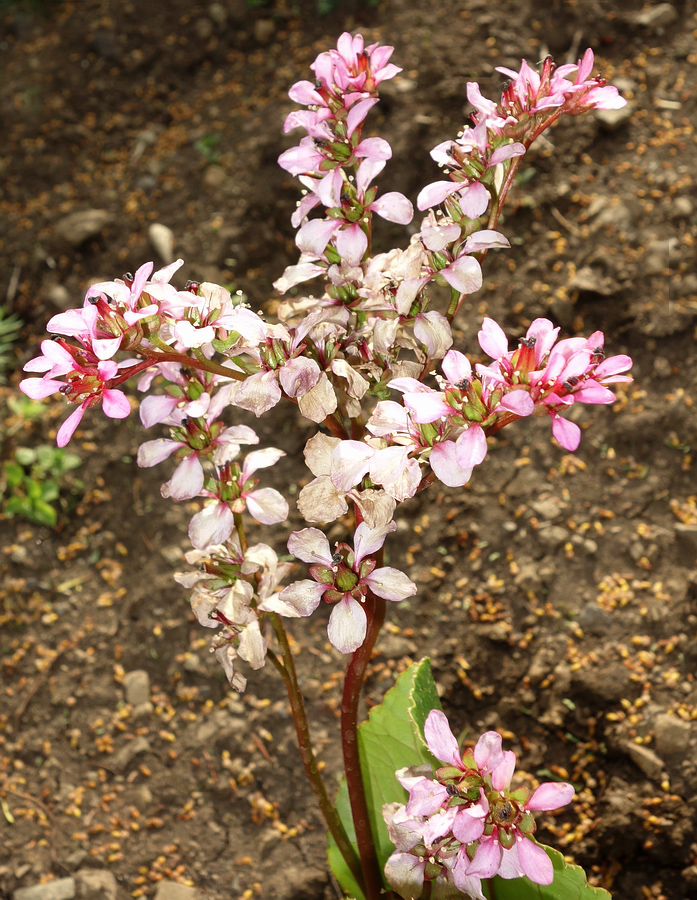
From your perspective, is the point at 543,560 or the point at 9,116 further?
Answer: the point at 9,116

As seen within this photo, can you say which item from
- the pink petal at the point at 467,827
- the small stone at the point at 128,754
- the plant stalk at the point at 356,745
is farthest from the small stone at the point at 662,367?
the small stone at the point at 128,754

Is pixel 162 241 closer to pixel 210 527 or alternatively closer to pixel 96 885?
pixel 210 527

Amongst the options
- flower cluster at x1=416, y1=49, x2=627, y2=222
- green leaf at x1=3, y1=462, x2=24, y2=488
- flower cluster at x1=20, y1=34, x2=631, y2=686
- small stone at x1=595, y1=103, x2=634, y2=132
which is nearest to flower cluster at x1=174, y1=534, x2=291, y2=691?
flower cluster at x1=20, y1=34, x2=631, y2=686

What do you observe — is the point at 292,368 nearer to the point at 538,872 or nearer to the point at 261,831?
the point at 538,872

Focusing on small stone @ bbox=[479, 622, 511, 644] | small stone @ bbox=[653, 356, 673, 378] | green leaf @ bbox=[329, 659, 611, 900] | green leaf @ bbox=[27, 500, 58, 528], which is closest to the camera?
green leaf @ bbox=[329, 659, 611, 900]

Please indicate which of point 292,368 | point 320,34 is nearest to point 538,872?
point 292,368

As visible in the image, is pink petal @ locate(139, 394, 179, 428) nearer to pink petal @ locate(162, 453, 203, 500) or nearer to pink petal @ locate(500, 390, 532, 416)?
pink petal @ locate(162, 453, 203, 500)

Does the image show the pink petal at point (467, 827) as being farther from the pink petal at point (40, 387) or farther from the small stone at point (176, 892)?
the small stone at point (176, 892)
